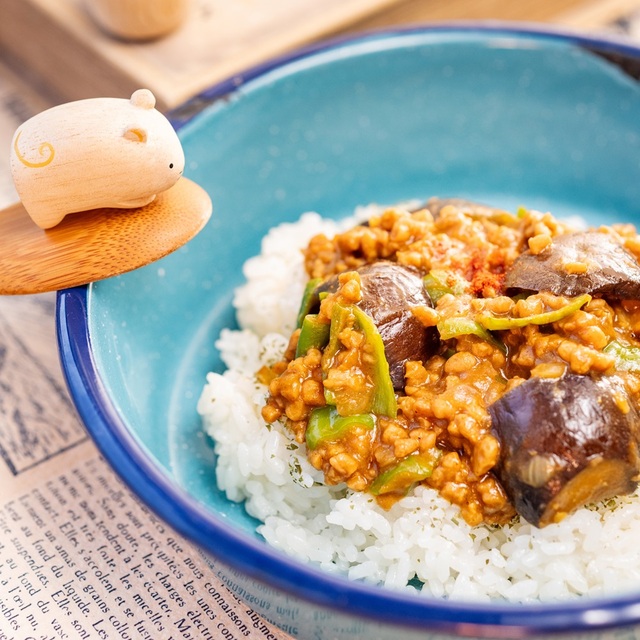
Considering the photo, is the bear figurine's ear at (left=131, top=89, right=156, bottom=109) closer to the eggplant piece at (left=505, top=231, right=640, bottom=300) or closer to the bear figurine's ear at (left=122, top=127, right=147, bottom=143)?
the bear figurine's ear at (left=122, top=127, right=147, bottom=143)

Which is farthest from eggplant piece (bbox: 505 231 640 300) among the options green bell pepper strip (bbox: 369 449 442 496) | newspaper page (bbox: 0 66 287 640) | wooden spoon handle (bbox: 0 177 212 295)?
newspaper page (bbox: 0 66 287 640)

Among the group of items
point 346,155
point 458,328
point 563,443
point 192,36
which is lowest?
point 563,443

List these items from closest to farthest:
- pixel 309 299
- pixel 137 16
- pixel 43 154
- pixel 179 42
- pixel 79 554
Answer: pixel 43 154 → pixel 79 554 → pixel 309 299 → pixel 137 16 → pixel 179 42

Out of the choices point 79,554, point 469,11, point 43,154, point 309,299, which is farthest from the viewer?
point 469,11

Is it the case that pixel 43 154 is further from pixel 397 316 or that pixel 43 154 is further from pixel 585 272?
pixel 585 272

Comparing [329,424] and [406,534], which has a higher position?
[329,424]

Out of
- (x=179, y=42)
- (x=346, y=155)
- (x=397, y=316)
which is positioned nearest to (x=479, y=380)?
(x=397, y=316)

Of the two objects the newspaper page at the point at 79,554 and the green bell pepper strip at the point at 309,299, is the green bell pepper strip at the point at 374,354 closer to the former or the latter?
the green bell pepper strip at the point at 309,299
